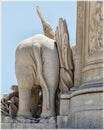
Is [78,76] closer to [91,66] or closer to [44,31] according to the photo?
[91,66]

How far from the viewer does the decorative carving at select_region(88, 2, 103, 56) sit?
12615mm

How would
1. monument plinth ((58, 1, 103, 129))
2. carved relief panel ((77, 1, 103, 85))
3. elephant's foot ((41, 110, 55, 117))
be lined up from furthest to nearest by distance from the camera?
elephant's foot ((41, 110, 55, 117))
carved relief panel ((77, 1, 103, 85))
monument plinth ((58, 1, 103, 129))

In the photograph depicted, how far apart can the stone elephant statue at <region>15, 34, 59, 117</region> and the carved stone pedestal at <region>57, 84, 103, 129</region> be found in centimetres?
55

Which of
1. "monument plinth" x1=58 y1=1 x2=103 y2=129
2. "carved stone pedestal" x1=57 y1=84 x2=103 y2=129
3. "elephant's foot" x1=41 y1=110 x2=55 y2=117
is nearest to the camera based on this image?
"carved stone pedestal" x1=57 y1=84 x2=103 y2=129

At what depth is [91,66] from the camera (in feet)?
41.5

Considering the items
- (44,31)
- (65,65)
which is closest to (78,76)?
(65,65)

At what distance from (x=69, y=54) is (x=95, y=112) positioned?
2.00 m

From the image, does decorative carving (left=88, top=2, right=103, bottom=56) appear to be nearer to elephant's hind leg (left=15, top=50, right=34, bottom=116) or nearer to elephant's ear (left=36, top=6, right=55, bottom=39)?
elephant's hind leg (left=15, top=50, right=34, bottom=116)

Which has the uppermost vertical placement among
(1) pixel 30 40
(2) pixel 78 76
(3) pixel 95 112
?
(1) pixel 30 40

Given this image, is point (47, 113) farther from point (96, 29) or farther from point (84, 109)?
point (96, 29)

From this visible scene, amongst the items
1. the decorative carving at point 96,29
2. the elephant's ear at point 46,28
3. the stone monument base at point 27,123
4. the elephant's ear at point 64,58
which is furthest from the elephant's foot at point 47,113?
the elephant's ear at point 46,28

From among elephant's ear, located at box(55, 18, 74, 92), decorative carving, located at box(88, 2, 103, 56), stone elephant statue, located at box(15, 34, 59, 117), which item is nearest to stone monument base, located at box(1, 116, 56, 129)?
stone elephant statue, located at box(15, 34, 59, 117)

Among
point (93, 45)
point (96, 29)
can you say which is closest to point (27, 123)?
point (93, 45)

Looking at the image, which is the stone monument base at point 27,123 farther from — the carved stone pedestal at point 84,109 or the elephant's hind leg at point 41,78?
the elephant's hind leg at point 41,78
